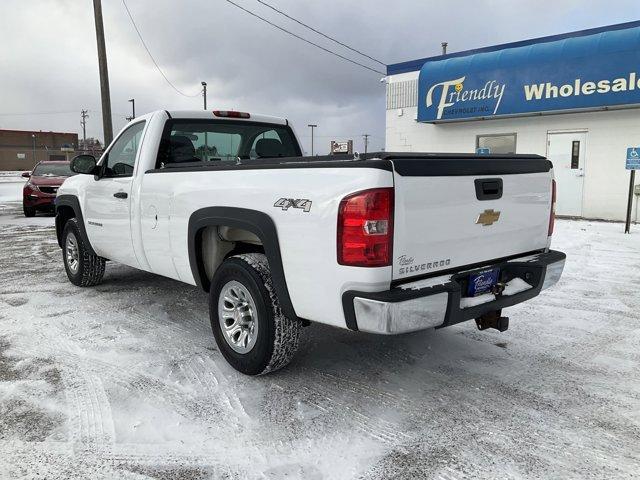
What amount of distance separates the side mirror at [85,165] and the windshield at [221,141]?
1.15 m

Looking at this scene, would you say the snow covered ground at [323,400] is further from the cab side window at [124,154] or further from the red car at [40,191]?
the red car at [40,191]

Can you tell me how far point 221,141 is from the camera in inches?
202

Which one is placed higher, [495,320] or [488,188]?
[488,188]

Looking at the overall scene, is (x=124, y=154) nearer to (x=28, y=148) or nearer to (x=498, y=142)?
(x=498, y=142)

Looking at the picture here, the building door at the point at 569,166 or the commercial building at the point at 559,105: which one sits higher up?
the commercial building at the point at 559,105

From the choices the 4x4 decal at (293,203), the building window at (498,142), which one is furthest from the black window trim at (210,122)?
the building window at (498,142)

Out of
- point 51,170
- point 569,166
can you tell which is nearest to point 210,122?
point 569,166

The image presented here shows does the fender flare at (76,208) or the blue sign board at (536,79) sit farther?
the blue sign board at (536,79)

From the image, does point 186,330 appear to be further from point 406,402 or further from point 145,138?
point 406,402

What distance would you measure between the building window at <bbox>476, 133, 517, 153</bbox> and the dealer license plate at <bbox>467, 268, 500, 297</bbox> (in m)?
12.4

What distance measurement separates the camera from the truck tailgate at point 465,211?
2744mm

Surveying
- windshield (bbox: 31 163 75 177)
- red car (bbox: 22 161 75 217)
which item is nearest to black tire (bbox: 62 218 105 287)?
red car (bbox: 22 161 75 217)

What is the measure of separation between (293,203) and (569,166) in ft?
42.6

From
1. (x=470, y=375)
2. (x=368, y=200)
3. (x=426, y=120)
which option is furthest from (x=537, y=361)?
(x=426, y=120)
